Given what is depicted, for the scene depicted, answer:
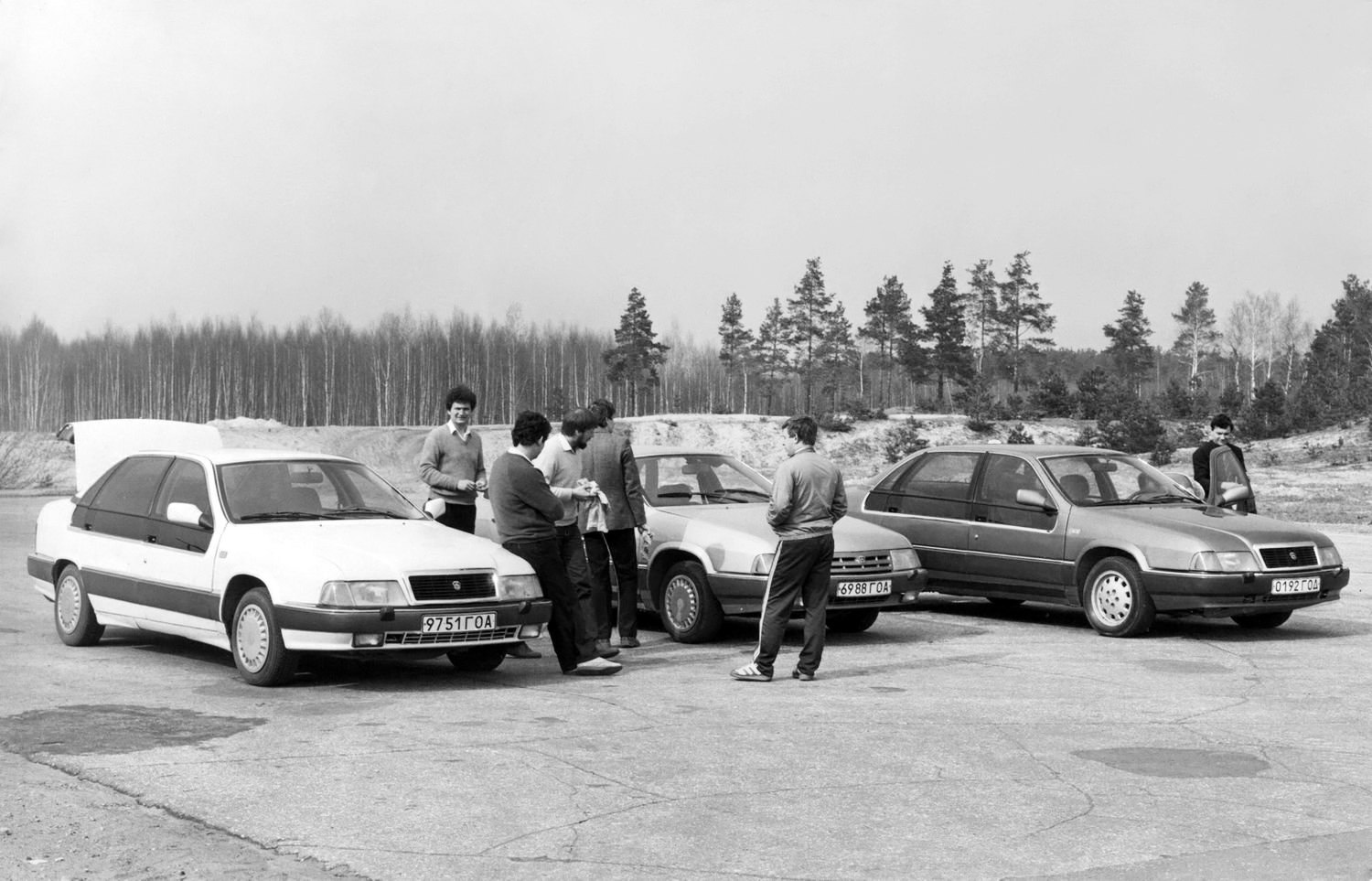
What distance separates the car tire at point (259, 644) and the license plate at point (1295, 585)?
7.74 metres

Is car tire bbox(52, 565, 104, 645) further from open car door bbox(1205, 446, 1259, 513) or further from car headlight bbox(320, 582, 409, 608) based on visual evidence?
open car door bbox(1205, 446, 1259, 513)

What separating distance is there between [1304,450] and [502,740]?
47.3m

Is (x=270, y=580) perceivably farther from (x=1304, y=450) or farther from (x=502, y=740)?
(x=1304, y=450)

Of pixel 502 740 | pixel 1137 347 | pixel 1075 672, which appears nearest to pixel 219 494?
pixel 502 740

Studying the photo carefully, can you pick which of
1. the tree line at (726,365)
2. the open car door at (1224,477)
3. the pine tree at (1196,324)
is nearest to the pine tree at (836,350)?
the tree line at (726,365)

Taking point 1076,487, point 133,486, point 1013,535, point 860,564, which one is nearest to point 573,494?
point 860,564

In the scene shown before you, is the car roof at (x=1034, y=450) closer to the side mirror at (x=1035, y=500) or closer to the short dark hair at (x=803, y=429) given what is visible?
the side mirror at (x=1035, y=500)

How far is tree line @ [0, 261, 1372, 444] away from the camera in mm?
80000

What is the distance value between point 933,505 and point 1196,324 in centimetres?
9078

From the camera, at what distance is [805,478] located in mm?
9711

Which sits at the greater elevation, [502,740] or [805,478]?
[805,478]

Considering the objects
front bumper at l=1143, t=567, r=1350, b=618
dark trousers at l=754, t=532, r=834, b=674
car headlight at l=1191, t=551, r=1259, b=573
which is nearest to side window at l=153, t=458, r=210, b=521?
dark trousers at l=754, t=532, r=834, b=674

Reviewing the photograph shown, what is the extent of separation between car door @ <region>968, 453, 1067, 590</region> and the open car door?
2.05 meters

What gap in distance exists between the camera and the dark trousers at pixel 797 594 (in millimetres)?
9656
